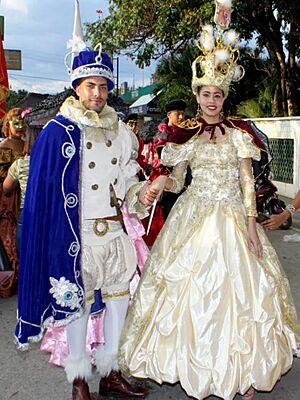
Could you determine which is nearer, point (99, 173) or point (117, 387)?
point (99, 173)

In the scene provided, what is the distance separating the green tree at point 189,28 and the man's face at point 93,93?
24.0 feet

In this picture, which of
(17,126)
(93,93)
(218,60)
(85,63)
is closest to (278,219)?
(218,60)

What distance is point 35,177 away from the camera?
234cm

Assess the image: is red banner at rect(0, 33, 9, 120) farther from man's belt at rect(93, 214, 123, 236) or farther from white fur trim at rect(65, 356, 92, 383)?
white fur trim at rect(65, 356, 92, 383)

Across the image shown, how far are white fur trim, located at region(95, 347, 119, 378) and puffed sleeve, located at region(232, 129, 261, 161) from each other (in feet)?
4.48

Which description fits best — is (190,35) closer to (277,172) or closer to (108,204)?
(277,172)

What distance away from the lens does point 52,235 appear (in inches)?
92.8

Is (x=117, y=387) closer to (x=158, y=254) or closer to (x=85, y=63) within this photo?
(x=158, y=254)

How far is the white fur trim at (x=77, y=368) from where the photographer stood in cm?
247

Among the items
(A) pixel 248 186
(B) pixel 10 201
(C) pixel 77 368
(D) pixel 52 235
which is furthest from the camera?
(B) pixel 10 201

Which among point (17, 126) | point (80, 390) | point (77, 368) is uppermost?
point (17, 126)

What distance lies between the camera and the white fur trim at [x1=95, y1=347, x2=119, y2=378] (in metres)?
2.62

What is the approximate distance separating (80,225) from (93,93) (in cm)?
70

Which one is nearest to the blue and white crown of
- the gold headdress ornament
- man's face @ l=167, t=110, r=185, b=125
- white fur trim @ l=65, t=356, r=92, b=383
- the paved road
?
the gold headdress ornament
